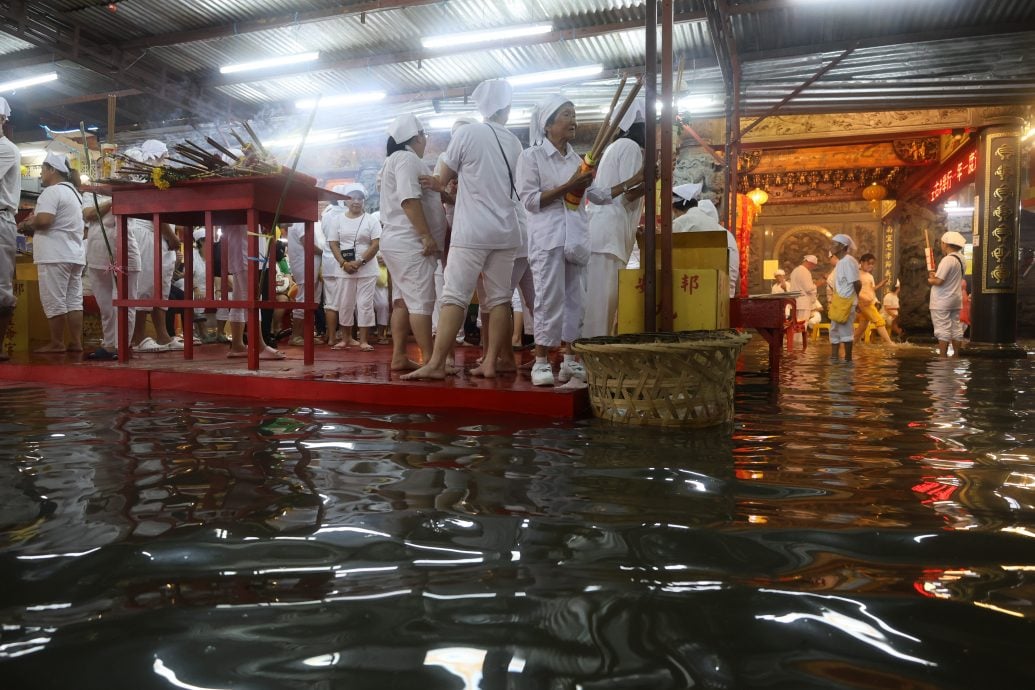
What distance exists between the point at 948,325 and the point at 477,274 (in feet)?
28.1

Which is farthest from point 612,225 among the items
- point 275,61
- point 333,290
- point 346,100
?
point 346,100

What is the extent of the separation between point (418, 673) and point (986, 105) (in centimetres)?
1066

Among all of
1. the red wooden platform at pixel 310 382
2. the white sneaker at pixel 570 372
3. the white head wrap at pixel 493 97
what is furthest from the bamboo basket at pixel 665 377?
the white head wrap at pixel 493 97

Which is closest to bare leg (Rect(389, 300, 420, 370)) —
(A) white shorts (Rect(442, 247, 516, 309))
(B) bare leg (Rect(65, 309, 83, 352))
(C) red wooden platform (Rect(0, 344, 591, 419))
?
(C) red wooden platform (Rect(0, 344, 591, 419))

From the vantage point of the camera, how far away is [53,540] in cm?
168

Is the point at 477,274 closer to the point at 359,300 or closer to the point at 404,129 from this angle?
the point at 404,129

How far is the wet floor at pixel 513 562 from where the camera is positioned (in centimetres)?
113

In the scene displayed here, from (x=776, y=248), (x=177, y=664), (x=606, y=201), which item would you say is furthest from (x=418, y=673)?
(x=776, y=248)

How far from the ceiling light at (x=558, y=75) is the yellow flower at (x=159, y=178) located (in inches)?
273

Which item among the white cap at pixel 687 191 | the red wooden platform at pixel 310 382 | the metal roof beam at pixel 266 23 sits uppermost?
the metal roof beam at pixel 266 23

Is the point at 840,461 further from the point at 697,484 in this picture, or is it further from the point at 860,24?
the point at 860,24

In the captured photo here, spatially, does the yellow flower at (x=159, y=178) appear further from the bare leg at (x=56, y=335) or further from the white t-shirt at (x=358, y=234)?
the white t-shirt at (x=358, y=234)

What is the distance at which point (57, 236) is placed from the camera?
6129 mm

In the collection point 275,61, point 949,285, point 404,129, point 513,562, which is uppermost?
point 275,61
